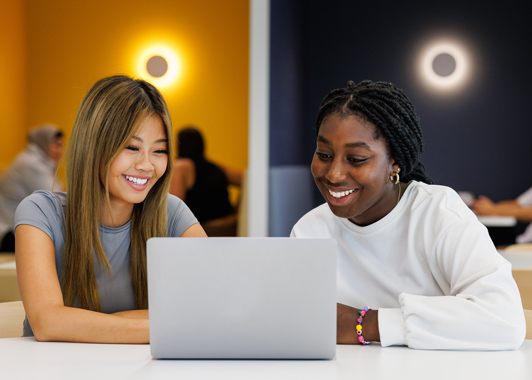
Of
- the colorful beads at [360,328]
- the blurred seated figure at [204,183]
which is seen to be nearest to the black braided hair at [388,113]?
the colorful beads at [360,328]

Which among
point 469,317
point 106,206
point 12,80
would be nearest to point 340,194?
point 469,317

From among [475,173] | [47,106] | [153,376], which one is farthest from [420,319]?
[475,173]

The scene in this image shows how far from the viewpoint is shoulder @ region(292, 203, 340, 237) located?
5.03ft

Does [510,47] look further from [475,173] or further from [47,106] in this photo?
[47,106]

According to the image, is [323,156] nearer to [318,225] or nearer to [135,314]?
[318,225]

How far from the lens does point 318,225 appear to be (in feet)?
5.06

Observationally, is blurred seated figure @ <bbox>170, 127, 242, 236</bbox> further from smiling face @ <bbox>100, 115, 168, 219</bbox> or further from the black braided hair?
the black braided hair

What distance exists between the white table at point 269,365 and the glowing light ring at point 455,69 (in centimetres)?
496

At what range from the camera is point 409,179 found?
159 centimetres

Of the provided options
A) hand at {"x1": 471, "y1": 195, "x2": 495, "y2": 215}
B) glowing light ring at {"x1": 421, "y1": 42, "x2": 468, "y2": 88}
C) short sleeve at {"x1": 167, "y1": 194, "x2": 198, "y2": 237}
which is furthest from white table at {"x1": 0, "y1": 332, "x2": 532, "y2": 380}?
glowing light ring at {"x1": 421, "y1": 42, "x2": 468, "y2": 88}

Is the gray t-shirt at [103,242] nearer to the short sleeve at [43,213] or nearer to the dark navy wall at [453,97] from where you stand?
the short sleeve at [43,213]

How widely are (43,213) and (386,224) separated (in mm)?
921

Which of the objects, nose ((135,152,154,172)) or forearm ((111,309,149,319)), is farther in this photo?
nose ((135,152,154,172))

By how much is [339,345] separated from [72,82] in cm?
335
